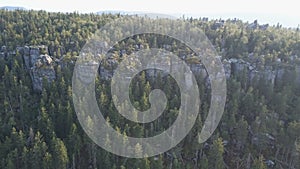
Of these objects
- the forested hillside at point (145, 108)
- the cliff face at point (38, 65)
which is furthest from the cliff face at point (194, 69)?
the forested hillside at point (145, 108)

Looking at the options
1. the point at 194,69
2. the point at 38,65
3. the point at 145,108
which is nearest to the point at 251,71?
the point at 194,69

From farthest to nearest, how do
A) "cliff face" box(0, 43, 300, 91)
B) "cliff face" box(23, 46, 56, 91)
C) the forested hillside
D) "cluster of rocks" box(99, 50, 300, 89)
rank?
"cluster of rocks" box(99, 50, 300, 89), "cliff face" box(0, 43, 300, 91), "cliff face" box(23, 46, 56, 91), the forested hillside

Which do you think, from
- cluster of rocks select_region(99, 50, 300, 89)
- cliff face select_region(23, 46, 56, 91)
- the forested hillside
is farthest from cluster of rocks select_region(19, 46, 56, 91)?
cluster of rocks select_region(99, 50, 300, 89)

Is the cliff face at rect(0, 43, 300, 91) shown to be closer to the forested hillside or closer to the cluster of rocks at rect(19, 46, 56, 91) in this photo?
the cluster of rocks at rect(19, 46, 56, 91)

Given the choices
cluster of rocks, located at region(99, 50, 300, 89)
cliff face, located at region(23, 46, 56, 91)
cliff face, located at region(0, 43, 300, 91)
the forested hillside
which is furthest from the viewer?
cluster of rocks, located at region(99, 50, 300, 89)

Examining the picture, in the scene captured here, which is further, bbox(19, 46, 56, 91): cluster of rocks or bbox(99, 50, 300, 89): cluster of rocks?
bbox(99, 50, 300, 89): cluster of rocks

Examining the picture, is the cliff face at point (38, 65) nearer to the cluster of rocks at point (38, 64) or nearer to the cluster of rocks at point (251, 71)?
the cluster of rocks at point (38, 64)
